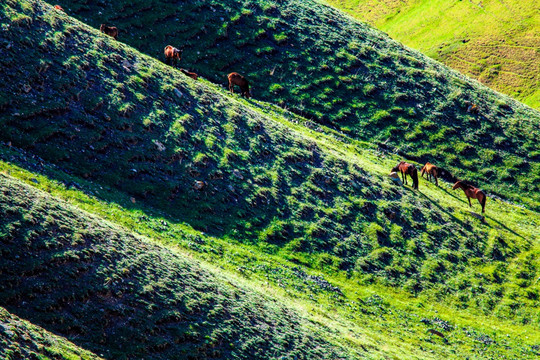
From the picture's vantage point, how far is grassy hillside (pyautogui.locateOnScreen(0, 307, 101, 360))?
37.6 feet

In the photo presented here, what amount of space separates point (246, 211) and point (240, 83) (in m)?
19.0

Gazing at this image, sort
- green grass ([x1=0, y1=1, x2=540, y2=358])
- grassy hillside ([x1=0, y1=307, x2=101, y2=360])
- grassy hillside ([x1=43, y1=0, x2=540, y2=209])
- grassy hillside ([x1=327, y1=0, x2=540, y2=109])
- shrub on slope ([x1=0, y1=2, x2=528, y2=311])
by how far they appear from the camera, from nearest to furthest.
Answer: grassy hillside ([x1=0, y1=307, x2=101, y2=360]) < green grass ([x1=0, y1=1, x2=540, y2=358]) < shrub on slope ([x1=0, y1=2, x2=528, y2=311]) < grassy hillside ([x1=43, y1=0, x2=540, y2=209]) < grassy hillside ([x1=327, y1=0, x2=540, y2=109])

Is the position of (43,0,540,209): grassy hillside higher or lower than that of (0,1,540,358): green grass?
higher

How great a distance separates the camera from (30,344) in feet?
39.3

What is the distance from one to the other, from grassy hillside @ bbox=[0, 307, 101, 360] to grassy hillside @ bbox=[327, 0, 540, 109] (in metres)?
96.0

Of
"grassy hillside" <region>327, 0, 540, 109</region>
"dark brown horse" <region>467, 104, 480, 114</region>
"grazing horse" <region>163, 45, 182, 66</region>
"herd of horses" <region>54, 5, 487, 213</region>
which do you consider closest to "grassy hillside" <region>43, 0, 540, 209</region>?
"dark brown horse" <region>467, 104, 480, 114</region>

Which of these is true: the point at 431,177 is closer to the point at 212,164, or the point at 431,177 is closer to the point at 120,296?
the point at 212,164

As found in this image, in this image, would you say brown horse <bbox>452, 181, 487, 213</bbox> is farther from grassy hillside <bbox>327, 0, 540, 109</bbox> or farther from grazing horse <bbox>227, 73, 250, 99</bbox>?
grassy hillside <bbox>327, 0, 540, 109</bbox>

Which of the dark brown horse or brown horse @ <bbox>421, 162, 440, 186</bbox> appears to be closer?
brown horse @ <bbox>421, 162, 440, 186</bbox>

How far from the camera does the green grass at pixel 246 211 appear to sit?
21578mm

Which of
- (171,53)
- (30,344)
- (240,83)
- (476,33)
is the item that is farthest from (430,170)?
(476,33)

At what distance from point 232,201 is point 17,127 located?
12593 millimetres

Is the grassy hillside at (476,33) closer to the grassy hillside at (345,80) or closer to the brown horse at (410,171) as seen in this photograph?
the grassy hillside at (345,80)

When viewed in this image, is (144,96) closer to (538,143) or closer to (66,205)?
Answer: (66,205)
